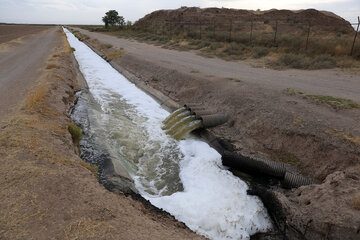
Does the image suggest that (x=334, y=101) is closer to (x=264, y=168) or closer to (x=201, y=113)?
(x=264, y=168)

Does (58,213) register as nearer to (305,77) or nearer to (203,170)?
(203,170)

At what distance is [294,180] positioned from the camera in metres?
7.11

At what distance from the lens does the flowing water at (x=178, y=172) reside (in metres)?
6.27

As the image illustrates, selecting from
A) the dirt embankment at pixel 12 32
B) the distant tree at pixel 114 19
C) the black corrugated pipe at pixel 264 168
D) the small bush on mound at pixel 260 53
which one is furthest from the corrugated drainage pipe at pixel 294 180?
the distant tree at pixel 114 19

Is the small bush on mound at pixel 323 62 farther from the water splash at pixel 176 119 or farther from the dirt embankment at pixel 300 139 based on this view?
the water splash at pixel 176 119

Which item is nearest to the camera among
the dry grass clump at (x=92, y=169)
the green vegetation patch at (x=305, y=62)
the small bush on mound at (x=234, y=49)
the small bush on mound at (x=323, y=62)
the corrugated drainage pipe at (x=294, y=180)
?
the dry grass clump at (x=92, y=169)

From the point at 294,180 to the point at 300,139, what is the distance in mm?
1890

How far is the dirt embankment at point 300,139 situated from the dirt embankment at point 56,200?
2.65 meters

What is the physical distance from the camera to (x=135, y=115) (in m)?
13.5

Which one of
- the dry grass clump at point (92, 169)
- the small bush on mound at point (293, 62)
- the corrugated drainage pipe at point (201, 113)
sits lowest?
the dry grass clump at point (92, 169)

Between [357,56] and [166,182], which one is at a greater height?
[357,56]

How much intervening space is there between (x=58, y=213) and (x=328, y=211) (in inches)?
208

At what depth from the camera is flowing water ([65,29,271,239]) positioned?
6.27 meters

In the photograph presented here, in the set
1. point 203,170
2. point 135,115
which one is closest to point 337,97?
point 203,170
